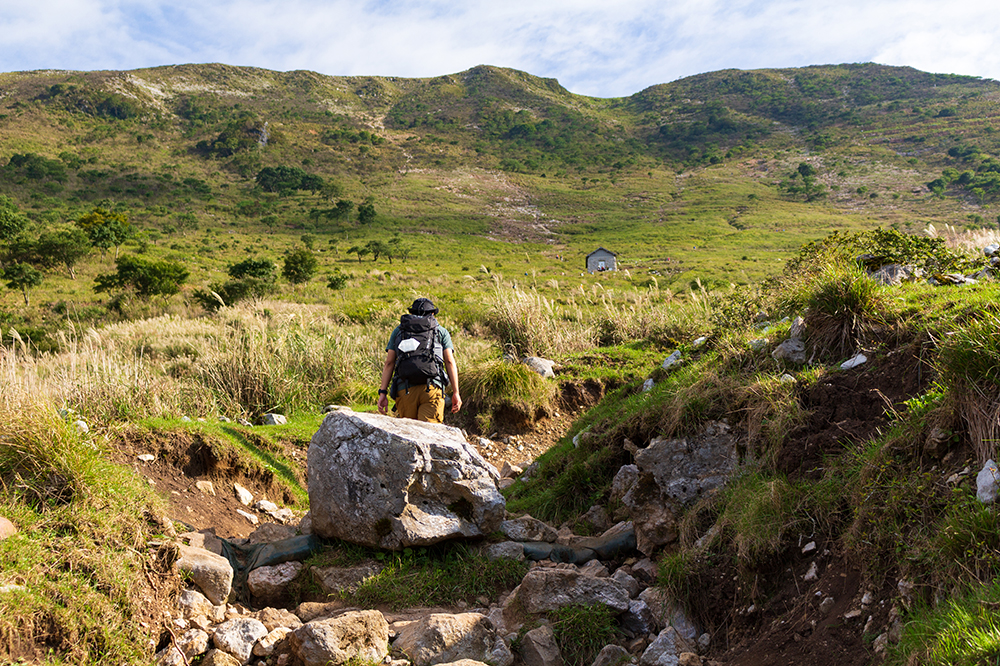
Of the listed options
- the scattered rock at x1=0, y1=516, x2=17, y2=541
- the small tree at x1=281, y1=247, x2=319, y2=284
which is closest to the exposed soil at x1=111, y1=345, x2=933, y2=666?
the scattered rock at x1=0, y1=516, x2=17, y2=541

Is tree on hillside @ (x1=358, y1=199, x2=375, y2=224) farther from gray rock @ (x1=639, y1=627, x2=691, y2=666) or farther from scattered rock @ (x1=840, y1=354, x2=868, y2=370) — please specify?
gray rock @ (x1=639, y1=627, x2=691, y2=666)

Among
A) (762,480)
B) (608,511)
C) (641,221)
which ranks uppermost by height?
(641,221)

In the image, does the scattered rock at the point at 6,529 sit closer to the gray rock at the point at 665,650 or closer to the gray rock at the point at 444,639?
the gray rock at the point at 444,639

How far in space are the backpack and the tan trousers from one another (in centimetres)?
9

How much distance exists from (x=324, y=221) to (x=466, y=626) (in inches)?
2966

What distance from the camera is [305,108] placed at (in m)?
144

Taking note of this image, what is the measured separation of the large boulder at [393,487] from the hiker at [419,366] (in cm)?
114

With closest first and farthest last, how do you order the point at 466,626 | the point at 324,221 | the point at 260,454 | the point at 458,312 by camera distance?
the point at 466,626
the point at 260,454
the point at 458,312
the point at 324,221

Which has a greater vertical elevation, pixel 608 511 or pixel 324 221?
pixel 324 221

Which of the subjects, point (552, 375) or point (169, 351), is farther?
point (169, 351)

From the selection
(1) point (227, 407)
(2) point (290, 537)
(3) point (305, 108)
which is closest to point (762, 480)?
(2) point (290, 537)

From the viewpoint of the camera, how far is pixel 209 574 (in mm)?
4398

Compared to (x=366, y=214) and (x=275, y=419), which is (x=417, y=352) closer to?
(x=275, y=419)

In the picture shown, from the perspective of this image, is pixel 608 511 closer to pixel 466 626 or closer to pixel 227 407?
pixel 466 626
